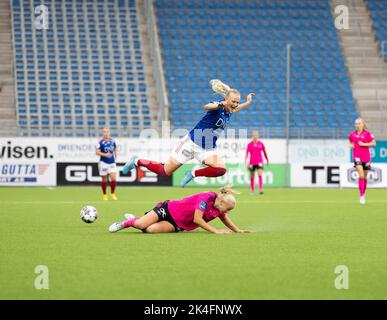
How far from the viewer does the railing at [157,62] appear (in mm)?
35200

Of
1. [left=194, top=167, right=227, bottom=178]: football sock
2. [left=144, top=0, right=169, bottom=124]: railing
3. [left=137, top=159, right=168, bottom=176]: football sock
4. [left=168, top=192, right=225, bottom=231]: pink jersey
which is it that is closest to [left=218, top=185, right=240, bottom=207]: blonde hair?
[left=168, top=192, right=225, bottom=231]: pink jersey

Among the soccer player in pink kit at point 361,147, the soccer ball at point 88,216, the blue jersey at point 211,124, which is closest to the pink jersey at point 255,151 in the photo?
the soccer player in pink kit at point 361,147

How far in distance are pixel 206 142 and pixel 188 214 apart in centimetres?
220

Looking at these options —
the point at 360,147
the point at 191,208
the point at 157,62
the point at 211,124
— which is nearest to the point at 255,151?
the point at 360,147

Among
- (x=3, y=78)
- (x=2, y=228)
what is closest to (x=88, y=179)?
(x=3, y=78)

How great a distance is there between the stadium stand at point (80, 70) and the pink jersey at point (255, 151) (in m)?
6.12

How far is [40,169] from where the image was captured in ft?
106

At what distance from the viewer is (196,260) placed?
927 centimetres

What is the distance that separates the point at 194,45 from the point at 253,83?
366cm

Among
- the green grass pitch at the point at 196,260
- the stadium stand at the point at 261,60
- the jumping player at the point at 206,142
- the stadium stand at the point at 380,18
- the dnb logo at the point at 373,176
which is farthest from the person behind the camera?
the stadium stand at the point at 380,18

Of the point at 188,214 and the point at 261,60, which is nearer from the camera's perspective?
the point at 188,214

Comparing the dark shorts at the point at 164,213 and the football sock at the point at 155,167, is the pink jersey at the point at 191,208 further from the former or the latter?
the football sock at the point at 155,167

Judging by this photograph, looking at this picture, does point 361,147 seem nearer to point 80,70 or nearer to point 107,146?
point 107,146

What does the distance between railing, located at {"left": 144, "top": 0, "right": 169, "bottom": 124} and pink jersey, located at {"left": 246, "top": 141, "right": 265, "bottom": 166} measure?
588cm
